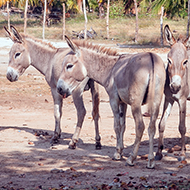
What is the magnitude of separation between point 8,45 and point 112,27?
1255cm

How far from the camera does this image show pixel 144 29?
97.0 ft

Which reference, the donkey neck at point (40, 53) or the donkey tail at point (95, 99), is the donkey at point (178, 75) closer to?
the donkey tail at point (95, 99)

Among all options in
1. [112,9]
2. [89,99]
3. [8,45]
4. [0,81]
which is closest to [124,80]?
[89,99]

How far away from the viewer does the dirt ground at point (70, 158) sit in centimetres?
470

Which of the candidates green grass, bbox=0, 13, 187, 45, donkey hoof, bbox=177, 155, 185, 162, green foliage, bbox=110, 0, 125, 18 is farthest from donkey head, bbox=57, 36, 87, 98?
green foliage, bbox=110, 0, 125, 18

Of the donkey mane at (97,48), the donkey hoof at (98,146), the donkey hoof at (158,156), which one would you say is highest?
the donkey mane at (97,48)

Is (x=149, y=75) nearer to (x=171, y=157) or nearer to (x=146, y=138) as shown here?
(x=171, y=157)

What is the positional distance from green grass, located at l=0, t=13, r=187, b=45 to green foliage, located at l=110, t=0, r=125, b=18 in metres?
1.37

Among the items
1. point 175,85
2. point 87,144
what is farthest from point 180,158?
point 87,144

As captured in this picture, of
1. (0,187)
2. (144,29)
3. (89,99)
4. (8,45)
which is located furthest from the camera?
(144,29)

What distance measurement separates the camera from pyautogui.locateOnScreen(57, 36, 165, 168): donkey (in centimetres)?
515

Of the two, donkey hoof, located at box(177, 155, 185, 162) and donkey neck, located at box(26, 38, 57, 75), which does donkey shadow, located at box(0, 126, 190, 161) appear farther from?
donkey neck, located at box(26, 38, 57, 75)

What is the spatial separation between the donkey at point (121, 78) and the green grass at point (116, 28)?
17.8m

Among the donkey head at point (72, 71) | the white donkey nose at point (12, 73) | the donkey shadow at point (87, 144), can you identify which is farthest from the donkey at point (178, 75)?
the white donkey nose at point (12, 73)
